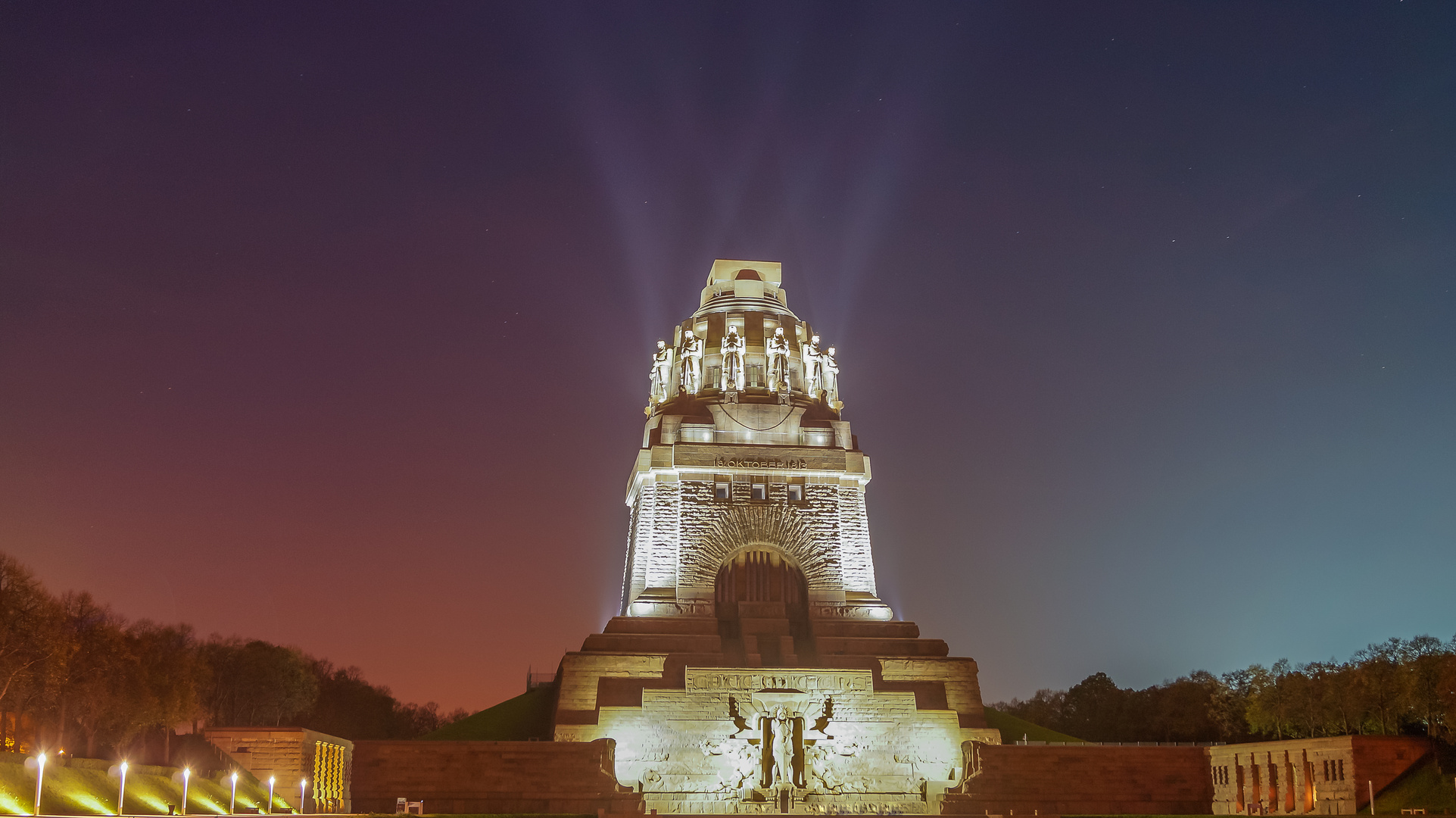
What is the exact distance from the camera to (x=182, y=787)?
28.6 m

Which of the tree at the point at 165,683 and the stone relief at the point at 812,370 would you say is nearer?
the tree at the point at 165,683

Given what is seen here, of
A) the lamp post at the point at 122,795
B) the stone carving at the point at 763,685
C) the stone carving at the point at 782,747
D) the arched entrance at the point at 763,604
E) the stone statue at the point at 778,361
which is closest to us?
the lamp post at the point at 122,795

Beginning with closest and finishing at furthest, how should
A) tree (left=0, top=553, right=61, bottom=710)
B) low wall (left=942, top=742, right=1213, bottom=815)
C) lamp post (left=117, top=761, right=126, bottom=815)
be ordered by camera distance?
lamp post (left=117, top=761, right=126, bottom=815)
tree (left=0, top=553, right=61, bottom=710)
low wall (left=942, top=742, right=1213, bottom=815)

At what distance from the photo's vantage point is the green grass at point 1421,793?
31.8m

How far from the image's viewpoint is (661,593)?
4503 centimetres

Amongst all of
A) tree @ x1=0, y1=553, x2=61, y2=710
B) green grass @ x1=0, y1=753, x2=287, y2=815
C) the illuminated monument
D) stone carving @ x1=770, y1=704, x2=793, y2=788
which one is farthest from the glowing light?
stone carving @ x1=770, y1=704, x2=793, y2=788

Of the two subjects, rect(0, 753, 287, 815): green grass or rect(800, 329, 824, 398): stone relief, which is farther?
rect(800, 329, 824, 398): stone relief

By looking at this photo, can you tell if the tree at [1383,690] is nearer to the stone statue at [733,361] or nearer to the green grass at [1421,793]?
the green grass at [1421,793]

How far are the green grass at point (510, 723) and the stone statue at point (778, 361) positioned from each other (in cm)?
1446

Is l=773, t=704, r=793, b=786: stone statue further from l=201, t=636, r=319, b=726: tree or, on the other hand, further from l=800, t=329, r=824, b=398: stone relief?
l=201, t=636, r=319, b=726: tree

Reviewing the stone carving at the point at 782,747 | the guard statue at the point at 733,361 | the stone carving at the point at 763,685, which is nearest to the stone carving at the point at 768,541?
the guard statue at the point at 733,361

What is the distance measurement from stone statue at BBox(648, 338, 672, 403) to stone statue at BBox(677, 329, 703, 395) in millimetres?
625

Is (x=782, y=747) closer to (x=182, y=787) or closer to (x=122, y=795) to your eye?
(x=182, y=787)

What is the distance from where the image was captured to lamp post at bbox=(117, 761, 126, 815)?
24250 mm
